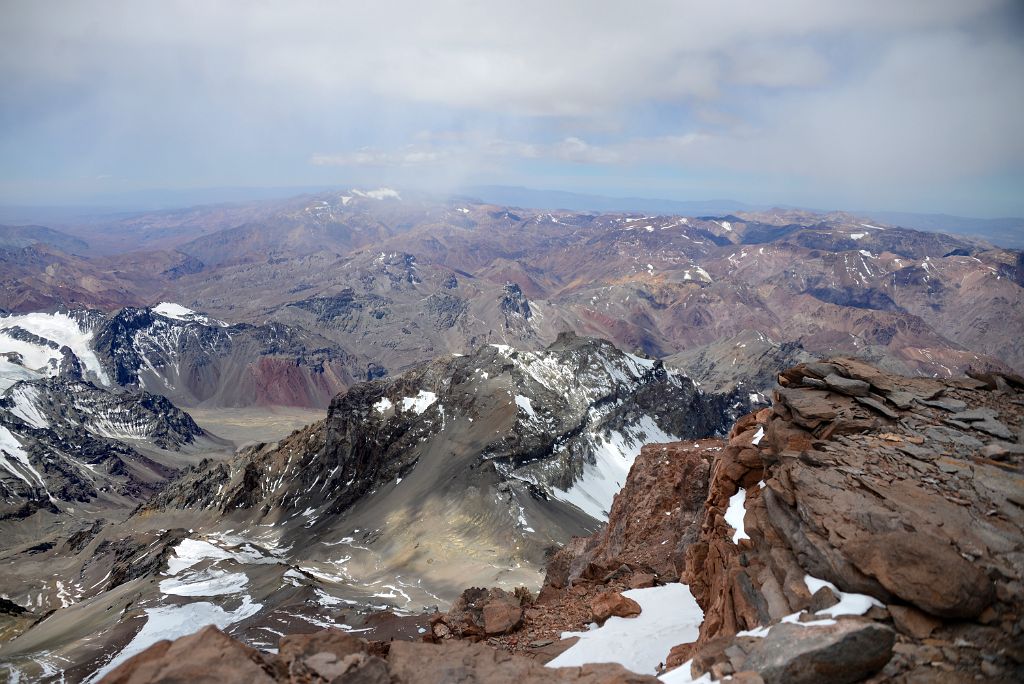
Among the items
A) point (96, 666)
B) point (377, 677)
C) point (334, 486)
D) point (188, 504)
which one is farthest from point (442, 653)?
point (188, 504)

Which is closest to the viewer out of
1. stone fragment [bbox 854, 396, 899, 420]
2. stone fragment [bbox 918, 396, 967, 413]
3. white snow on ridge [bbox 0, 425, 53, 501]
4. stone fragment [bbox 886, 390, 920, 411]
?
stone fragment [bbox 918, 396, 967, 413]

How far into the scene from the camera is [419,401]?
13562cm

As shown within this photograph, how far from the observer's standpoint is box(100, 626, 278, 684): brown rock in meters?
13.0

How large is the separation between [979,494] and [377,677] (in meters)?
17.6

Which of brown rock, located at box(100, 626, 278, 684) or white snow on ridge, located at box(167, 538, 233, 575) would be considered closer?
brown rock, located at box(100, 626, 278, 684)

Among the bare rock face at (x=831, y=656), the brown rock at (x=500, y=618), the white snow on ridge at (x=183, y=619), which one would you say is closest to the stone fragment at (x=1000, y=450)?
the bare rock face at (x=831, y=656)

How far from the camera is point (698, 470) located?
120ft

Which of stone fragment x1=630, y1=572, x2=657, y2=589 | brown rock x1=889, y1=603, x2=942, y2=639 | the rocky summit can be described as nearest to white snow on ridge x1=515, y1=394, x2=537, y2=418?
stone fragment x1=630, y1=572, x2=657, y2=589

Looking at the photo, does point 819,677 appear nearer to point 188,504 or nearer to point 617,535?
point 617,535

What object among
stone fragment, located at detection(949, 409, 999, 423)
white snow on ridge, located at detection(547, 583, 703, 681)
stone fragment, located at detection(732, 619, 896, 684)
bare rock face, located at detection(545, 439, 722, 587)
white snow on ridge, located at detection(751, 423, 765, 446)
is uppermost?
stone fragment, located at detection(949, 409, 999, 423)

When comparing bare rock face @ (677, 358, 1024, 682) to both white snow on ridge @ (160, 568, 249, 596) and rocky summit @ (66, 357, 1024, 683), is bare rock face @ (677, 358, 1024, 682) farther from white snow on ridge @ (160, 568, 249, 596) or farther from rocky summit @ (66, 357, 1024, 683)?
white snow on ridge @ (160, 568, 249, 596)

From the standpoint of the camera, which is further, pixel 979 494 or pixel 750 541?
pixel 750 541

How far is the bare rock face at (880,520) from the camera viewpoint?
1323 centimetres

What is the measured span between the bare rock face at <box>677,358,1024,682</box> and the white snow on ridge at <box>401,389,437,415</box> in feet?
369
